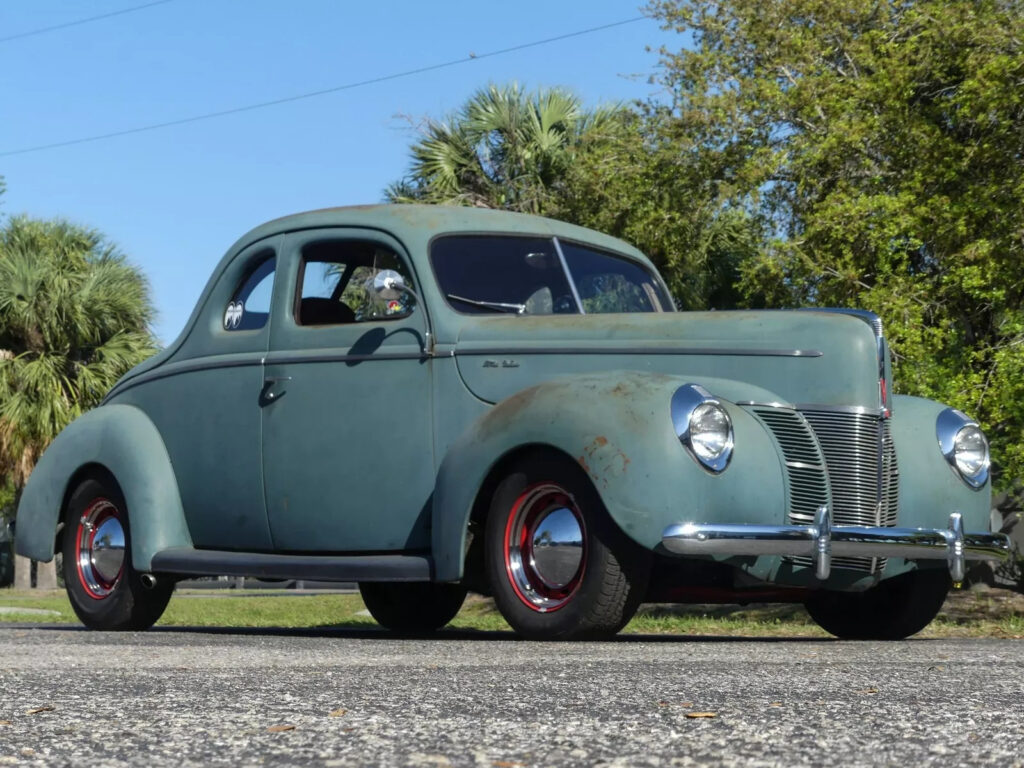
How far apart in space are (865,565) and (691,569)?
71 centimetres

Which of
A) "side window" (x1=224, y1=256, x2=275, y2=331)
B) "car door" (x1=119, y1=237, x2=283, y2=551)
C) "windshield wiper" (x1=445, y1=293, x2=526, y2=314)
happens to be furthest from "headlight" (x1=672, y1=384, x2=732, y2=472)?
"side window" (x1=224, y1=256, x2=275, y2=331)

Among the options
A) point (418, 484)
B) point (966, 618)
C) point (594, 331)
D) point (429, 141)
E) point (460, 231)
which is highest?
point (429, 141)

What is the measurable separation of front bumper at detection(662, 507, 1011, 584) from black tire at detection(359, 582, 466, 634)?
10.1 ft

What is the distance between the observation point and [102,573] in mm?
8047

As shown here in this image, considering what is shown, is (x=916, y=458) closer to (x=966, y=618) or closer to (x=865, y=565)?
(x=865, y=565)

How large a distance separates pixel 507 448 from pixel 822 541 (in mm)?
1256

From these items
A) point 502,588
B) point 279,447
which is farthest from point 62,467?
point 502,588

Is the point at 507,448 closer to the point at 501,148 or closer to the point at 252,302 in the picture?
the point at 252,302

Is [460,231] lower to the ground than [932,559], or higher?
higher

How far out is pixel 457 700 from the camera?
3680 mm

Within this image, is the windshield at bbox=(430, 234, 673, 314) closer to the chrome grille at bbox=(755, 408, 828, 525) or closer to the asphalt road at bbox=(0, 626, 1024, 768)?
the chrome grille at bbox=(755, 408, 828, 525)

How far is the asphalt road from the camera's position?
2838 mm

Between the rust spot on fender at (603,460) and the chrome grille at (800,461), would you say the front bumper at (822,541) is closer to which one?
the chrome grille at (800,461)

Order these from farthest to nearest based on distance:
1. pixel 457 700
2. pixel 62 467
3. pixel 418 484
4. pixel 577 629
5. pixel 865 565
→ pixel 62 467 < pixel 418 484 < pixel 865 565 < pixel 577 629 < pixel 457 700
